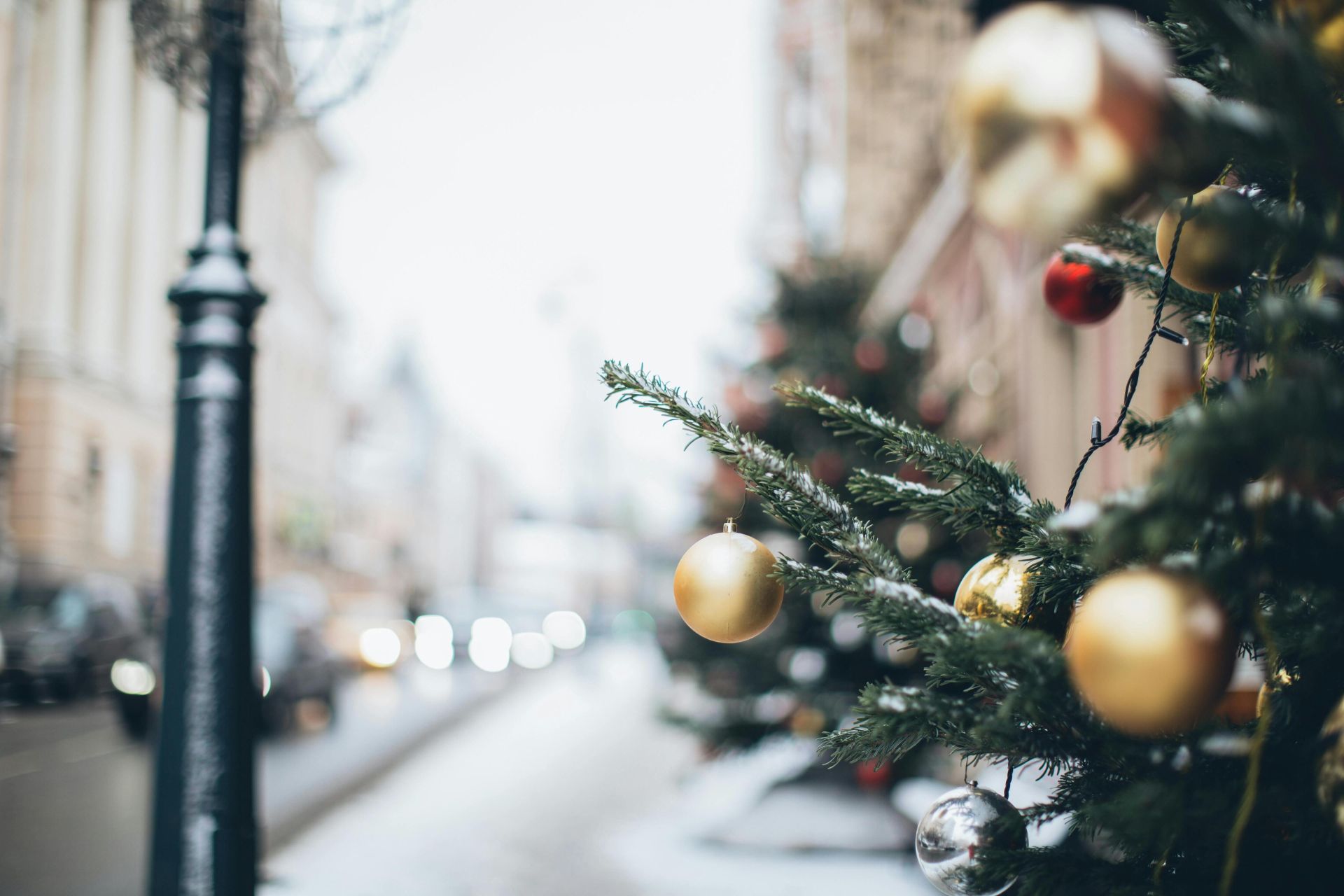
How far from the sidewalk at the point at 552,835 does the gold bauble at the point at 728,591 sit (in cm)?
365

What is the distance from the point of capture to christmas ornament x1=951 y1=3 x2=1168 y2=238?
0.90 m

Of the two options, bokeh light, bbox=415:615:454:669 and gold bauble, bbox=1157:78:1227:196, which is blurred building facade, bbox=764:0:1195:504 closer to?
gold bauble, bbox=1157:78:1227:196

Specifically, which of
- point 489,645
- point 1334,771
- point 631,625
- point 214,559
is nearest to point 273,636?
point 214,559

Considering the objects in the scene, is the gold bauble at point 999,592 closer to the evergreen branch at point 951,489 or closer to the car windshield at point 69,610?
the evergreen branch at point 951,489

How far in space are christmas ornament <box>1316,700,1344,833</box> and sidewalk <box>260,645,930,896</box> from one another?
4158 mm

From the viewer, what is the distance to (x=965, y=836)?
144 cm

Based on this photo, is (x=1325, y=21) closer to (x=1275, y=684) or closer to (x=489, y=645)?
(x=1275, y=684)

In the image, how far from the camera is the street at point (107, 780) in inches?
226

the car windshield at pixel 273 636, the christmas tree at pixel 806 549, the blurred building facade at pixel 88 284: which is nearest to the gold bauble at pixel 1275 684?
the christmas tree at pixel 806 549

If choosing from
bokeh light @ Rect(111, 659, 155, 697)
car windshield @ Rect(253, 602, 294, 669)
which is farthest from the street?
car windshield @ Rect(253, 602, 294, 669)

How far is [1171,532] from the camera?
38.2 inches

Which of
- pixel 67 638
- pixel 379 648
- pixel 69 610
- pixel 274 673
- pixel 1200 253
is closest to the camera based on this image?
pixel 1200 253

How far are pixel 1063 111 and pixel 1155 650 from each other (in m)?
0.47

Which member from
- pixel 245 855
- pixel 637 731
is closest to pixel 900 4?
pixel 637 731
